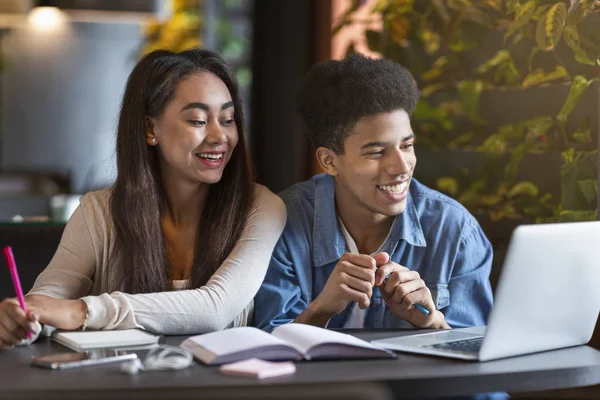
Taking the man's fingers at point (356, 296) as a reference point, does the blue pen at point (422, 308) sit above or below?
below

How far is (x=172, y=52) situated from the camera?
2426mm

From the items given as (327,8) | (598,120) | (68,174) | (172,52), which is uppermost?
(327,8)

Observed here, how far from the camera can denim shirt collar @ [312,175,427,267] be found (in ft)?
7.65

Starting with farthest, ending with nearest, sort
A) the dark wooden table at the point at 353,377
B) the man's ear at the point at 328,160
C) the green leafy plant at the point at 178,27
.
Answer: the green leafy plant at the point at 178,27 → the man's ear at the point at 328,160 → the dark wooden table at the point at 353,377

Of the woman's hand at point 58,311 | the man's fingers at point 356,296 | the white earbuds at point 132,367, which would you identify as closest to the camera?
the white earbuds at point 132,367

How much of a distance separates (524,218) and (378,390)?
180cm

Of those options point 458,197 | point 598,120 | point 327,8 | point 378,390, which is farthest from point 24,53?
point 378,390

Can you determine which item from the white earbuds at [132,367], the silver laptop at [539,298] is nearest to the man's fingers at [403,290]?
the silver laptop at [539,298]

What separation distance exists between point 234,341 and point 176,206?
810 millimetres

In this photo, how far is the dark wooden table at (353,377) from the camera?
147cm

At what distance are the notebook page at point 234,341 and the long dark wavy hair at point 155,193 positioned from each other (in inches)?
20.6

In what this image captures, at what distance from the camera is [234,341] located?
1.71 metres

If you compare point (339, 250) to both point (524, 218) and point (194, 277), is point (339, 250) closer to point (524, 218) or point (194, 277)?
point (194, 277)

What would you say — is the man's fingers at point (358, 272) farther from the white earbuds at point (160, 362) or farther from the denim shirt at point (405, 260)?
the white earbuds at point (160, 362)
